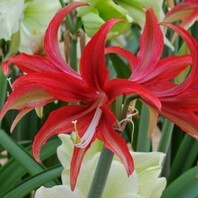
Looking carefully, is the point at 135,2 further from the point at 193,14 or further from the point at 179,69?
the point at 179,69

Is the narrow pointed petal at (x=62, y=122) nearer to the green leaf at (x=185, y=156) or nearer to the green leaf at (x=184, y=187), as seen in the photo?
the green leaf at (x=184, y=187)

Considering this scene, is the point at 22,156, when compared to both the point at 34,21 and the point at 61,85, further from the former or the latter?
the point at 61,85

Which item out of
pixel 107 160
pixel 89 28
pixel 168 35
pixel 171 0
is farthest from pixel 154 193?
pixel 168 35

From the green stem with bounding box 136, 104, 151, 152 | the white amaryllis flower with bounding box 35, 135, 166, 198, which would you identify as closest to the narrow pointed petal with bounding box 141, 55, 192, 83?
the white amaryllis flower with bounding box 35, 135, 166, 198

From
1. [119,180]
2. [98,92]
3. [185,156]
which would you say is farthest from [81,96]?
[185,156]

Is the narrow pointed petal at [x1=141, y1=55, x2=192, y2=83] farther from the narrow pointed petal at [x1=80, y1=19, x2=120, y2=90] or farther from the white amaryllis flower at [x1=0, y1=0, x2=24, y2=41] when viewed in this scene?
the white amaryllis flower at [x1=0, y1=0, x2=24, y2=41]
